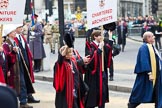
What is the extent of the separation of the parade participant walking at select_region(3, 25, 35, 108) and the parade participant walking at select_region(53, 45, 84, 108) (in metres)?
1.70

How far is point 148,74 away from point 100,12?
1.35 m

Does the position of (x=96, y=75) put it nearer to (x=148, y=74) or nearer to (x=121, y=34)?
(x=148, y=74)

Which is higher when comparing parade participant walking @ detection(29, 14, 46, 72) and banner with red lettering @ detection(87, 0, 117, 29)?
banner with red lettering @ detection(87, 0, 117, 29)

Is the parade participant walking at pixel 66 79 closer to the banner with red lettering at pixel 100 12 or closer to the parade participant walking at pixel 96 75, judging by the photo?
the parade participant walking at pixel 96 75

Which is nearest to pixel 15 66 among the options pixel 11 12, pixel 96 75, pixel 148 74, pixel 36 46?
pixel 11 12

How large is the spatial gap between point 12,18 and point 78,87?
156cm

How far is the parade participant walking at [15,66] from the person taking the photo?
9.24 meters

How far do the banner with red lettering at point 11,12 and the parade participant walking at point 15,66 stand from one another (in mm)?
942

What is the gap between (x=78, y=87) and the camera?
7891 mm

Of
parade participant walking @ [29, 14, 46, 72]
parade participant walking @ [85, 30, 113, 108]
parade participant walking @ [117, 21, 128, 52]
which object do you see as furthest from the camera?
parade participant walking @ [117, 21, 128, 52]

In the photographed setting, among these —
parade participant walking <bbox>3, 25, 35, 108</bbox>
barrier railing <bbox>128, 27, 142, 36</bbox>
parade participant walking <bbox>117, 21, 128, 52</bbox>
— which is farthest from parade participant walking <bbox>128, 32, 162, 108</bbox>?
barrier railing <bbox>128, 27, 142, 36</bbox>

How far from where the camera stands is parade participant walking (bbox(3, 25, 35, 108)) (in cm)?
924

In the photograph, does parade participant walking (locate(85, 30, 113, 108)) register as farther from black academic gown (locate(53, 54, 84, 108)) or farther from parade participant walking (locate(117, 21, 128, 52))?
parade participant walking (locate(117, 21, 128, 52))

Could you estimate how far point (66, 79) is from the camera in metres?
7.67
